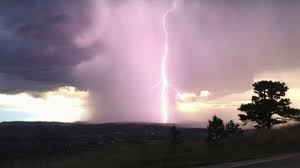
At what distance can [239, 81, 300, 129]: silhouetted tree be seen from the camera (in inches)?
2020

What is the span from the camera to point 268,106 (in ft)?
168

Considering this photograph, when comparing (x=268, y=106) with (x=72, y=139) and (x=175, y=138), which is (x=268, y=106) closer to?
(x=175, y=138)

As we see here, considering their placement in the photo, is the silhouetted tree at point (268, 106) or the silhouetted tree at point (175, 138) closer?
the silhouetted tree at point (175, 138)

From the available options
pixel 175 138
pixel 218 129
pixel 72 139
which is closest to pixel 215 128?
pixel 218 129

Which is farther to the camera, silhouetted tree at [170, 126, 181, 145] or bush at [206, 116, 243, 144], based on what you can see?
bush at [206, 116, 243, 144]

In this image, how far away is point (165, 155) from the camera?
23344 millimetres

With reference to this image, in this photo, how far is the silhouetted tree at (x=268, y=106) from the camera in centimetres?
5131

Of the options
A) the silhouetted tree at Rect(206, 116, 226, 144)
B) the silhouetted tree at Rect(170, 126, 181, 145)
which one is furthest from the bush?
the silhouetted tree at Rect(170, 126, 181, 145)

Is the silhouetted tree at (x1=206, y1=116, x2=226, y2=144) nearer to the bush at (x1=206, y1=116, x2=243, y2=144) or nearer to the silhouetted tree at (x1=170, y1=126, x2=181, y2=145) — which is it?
the bush at (x1=206, y1=116, x2=243, y2=144)

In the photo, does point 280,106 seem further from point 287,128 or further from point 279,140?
point 279,140

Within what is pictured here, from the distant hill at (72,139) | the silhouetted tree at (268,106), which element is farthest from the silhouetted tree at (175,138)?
the silhouetted tree at (268,106)

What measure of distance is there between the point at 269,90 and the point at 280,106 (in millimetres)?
2000

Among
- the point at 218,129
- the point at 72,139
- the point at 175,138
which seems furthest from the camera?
the point at 72,139

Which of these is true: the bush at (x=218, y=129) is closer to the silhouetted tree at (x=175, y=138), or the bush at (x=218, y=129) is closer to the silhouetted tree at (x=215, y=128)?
the silhouetted tree at (x=215, y=128)
